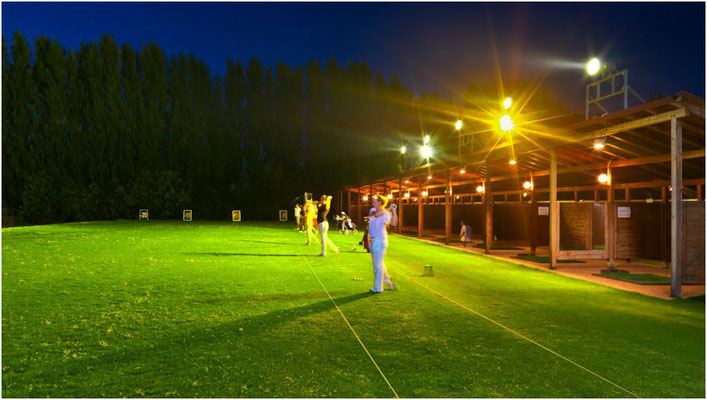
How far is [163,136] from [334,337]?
53.5 m

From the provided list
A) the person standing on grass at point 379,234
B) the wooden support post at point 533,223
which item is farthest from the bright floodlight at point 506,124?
the person standing on grass at point 379,234

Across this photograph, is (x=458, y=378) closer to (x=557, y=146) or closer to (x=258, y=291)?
(x=258, y=291)

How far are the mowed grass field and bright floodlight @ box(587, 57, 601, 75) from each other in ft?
19.1

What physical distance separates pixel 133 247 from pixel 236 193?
37376mm

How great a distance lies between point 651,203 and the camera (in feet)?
49.0

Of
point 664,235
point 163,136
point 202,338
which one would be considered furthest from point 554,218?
point 163,136

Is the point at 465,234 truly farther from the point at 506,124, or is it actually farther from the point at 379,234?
the point at 379,234

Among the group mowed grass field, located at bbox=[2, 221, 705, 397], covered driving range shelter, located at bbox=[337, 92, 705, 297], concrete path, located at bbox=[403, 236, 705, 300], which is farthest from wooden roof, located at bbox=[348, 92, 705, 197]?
mowed grass field, located at bbox=[2, 221, 705, 397]

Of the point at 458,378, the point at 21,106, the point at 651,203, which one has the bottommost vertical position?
the point at 458,378

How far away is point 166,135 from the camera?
54688 millimetres

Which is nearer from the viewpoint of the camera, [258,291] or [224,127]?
[258,291]

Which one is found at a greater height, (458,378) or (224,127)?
(224,127)

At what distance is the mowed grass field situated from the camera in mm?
4609

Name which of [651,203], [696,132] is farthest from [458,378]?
[651,203]
